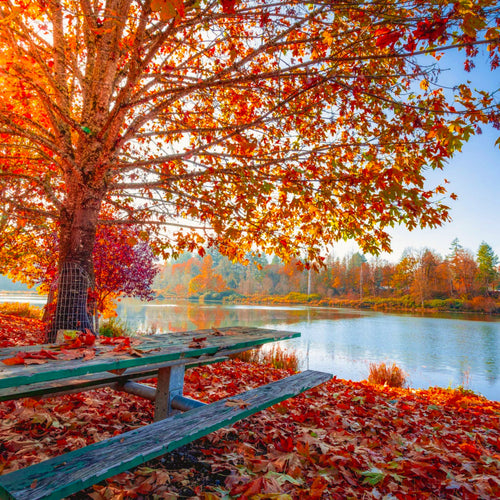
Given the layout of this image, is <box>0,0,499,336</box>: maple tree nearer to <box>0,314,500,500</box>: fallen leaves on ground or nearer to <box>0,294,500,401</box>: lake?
<box>0,314,500,500</box>: fallen leaves on ground

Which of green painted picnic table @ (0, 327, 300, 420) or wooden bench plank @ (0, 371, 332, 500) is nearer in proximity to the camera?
wooden bench plank @ (0, 371, 332, 500)

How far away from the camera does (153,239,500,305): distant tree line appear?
47.6 meters

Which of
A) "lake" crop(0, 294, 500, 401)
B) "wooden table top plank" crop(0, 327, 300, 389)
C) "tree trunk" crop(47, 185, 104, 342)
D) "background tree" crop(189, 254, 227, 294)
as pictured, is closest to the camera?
"wooden table top plank" crop(0, 327, 300, 389)

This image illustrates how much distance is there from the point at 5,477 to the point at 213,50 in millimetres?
5848

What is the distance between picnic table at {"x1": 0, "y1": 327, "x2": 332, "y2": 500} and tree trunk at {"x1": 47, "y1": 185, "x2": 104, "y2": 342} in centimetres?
191

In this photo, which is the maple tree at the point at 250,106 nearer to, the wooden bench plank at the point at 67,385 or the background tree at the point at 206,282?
the wooden bench plank at the point at 67,385

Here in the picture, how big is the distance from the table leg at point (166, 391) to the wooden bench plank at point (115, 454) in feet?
1.33

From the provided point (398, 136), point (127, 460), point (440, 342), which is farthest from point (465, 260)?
point (127, 460)

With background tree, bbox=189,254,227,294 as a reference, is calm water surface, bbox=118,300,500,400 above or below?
below

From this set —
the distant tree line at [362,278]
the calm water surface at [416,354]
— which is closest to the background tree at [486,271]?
the distant tree line at [362,278]

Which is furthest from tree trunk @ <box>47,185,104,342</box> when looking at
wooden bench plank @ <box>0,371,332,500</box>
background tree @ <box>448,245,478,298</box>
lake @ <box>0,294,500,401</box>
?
background tree @ <box>448,245,478,298</box>

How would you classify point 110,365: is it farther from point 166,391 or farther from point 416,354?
point 416,354

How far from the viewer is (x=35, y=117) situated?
6039 mm

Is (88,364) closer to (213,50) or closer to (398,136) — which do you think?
(398,136)
